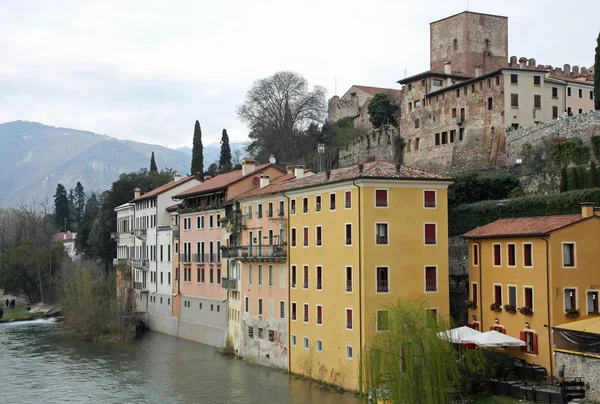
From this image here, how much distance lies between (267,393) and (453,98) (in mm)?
31240

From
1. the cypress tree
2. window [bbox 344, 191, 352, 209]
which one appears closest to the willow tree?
window [bbox 344, 191, 352, 209]

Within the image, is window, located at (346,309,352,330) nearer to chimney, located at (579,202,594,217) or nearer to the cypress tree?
chimney, located at (579,202,594,217)

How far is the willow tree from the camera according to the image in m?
27.2

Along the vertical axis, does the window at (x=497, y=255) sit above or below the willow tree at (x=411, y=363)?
above

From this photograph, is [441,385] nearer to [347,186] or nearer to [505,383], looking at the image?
[505,383]

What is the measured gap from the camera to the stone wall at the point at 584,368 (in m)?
25.9

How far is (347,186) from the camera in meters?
34.0

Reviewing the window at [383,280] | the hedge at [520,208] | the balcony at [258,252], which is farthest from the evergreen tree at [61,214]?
the window at [383,280]

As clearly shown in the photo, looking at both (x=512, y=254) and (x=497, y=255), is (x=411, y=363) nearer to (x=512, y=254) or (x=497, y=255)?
(x=512, y=254)

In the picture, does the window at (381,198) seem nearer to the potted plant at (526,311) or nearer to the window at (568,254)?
the potted plant at (526,311)

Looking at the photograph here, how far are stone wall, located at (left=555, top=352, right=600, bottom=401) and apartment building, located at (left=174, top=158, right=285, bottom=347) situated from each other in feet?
69.6

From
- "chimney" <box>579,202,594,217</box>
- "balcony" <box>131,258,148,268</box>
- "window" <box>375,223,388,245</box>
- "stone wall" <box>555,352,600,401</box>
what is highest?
"chimney" <box>579,202,594,217</box>

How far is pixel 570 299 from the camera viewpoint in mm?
30250

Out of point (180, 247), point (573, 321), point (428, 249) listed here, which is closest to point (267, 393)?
point (428, 249)
